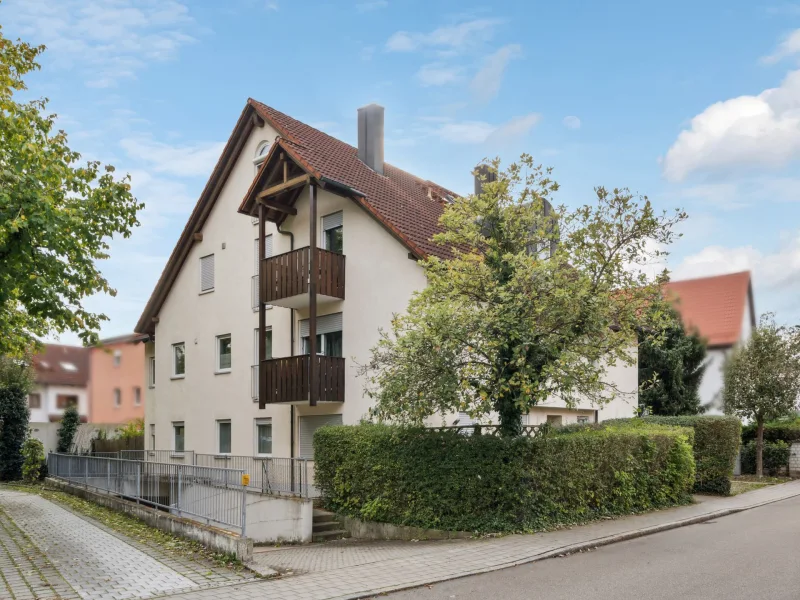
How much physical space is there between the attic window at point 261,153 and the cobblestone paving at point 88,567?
502 inches

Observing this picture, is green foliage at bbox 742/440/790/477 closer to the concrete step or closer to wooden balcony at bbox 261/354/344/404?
wooden balcony at bbox 261/354/344/404

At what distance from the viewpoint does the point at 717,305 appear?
8500mm

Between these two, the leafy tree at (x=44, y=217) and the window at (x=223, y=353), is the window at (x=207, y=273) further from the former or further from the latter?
the leafy tree at (x=44, y=217)

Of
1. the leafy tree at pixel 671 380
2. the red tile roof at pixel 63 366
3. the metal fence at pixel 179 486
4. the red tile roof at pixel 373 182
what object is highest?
the red tile roof at pixel 373 182

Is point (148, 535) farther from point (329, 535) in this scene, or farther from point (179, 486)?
point (329, 535)

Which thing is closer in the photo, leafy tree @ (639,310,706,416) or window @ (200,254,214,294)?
window @ (200,254,214,294)

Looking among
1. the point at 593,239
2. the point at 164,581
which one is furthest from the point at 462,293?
the point at 164,581

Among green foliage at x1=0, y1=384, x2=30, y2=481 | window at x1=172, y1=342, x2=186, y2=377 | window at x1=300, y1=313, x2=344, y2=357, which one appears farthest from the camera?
green foliage at x1=0, y1=384, x2=30, y2=481

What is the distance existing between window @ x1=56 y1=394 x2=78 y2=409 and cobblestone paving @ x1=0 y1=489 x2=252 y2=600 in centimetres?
332

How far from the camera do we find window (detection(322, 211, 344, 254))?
70.8ft

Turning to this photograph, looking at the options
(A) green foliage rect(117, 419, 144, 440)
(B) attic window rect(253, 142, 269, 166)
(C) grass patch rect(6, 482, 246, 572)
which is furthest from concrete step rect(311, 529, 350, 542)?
(B) attic window rect(253, 142, 269, 166)

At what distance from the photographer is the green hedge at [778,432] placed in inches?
1054

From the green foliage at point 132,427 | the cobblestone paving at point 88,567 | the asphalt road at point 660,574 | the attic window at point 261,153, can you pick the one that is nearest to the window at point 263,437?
the attic window at point 261,153

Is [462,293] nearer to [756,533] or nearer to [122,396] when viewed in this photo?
[756,533]
